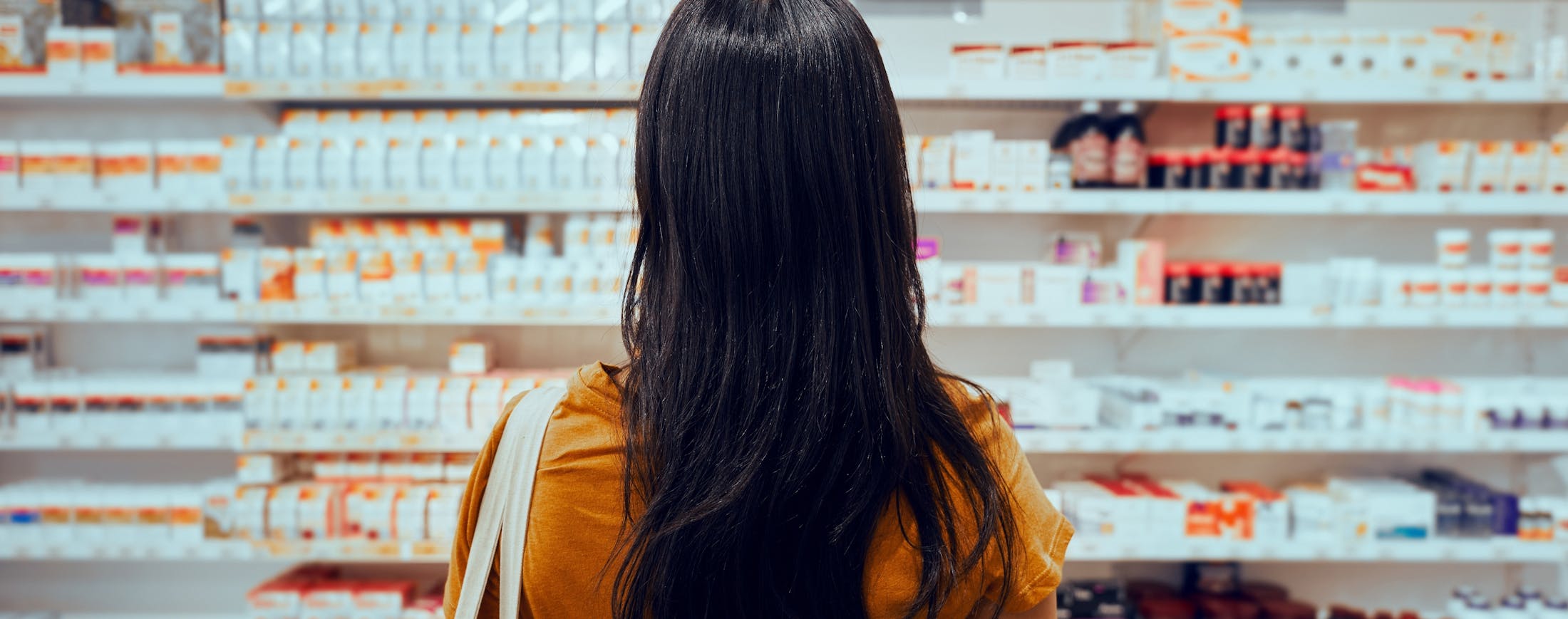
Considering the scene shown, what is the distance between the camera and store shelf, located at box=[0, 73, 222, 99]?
2.68 m

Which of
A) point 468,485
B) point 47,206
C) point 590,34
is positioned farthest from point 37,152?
point 468,485

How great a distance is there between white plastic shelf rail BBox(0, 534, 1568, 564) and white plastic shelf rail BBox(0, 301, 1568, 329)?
0.65m

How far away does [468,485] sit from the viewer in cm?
92

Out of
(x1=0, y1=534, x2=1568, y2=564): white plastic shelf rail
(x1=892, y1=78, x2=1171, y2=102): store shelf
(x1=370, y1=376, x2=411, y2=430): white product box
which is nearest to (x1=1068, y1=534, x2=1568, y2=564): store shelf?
(x1=0, y1=534, x2=1568, y2=564): white plastic shelf rail

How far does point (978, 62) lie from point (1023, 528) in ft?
6.79

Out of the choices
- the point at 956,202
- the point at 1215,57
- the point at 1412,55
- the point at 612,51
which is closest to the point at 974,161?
the point at 956,202

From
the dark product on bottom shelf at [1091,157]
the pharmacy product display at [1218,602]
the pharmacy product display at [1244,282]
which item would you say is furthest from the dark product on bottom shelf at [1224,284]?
the pharmacy product display at [1218,602]

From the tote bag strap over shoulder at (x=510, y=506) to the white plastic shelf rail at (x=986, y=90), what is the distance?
1891mm

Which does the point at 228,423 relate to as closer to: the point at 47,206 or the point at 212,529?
the point at 212,529

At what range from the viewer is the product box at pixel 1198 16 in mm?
2709

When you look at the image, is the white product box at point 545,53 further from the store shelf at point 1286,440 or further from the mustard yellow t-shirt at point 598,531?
the mustard yellow t-shirt at point 598,531

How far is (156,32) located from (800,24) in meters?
2.84

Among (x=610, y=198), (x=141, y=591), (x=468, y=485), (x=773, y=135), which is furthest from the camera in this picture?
(x=141, y=591)

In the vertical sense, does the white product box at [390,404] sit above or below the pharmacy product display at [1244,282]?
below
